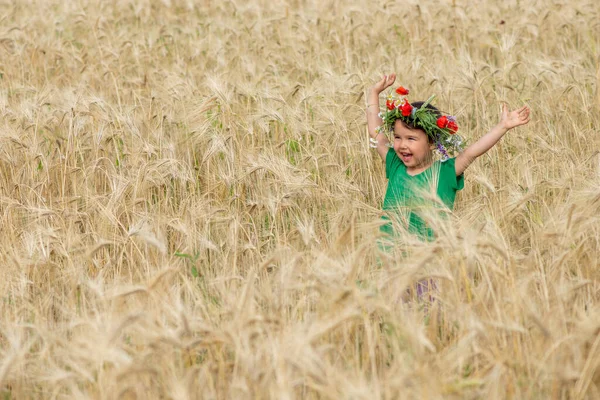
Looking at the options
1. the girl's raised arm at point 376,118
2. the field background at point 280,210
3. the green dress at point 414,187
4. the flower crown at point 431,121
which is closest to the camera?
the field background at point 280,210

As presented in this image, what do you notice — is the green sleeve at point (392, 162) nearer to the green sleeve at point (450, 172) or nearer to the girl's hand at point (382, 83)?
the green sleeve at point (450, 172)

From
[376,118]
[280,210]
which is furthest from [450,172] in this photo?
[280,210]

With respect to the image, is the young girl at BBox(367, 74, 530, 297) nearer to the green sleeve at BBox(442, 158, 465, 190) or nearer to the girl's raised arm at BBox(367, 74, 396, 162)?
the green sleeve at BBox(442, 158, 465, 190)

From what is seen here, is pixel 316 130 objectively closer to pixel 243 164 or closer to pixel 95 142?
pixel 243 164

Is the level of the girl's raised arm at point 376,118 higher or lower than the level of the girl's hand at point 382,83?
lower

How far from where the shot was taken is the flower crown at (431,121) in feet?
11.3

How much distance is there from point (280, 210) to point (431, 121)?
759mm

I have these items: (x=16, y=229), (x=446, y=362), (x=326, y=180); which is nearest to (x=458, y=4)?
(x=326, y=180)

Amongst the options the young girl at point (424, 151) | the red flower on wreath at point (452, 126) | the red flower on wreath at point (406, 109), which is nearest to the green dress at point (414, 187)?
the young girl at point (424, 151)

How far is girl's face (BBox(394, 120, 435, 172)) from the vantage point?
11.5ft

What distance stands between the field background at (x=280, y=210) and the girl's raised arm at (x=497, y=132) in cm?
16

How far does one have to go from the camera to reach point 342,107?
4.63 m

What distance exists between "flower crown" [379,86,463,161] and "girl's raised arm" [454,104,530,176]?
8 centimetres

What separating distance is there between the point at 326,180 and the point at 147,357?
2000 mm
